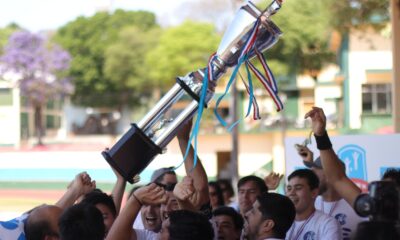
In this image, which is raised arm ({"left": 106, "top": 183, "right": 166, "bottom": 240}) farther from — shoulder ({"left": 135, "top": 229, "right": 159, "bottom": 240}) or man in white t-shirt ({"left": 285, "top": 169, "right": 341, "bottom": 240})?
man in white t-shirt ({"left": 285, "top": 169, "right": 341, "bottom": 240})

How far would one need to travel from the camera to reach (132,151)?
4.22 meters

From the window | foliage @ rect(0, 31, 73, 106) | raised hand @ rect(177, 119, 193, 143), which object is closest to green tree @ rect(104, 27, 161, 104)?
foliage @ rect(0, 31, 73, 106)

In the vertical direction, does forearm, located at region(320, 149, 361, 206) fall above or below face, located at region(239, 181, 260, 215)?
above

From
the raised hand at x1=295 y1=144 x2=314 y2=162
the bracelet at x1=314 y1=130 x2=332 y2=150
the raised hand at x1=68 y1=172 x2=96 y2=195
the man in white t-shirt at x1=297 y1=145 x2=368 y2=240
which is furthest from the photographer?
the raised hand at x1=295 y1=144 x2=314 y2=162

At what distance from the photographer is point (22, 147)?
130 ft

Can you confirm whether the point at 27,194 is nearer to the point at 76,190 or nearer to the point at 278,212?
the point at 76,190

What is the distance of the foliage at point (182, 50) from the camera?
4644 cm

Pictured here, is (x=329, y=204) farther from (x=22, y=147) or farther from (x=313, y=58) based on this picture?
(x=22, y=147)

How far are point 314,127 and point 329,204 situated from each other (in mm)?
998

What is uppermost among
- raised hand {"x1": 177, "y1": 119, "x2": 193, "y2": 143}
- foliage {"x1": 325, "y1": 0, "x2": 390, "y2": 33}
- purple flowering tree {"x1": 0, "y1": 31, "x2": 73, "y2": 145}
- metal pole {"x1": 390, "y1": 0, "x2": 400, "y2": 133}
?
purple flowering tree {"x1": 0, "y1": 31, "x2": 73, "y2": 145}

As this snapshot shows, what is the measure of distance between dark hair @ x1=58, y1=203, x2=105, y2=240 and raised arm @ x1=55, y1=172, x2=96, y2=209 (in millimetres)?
1066

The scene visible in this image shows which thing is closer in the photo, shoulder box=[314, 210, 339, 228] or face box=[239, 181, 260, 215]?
shoulder box=[314, 210, 339, 228]

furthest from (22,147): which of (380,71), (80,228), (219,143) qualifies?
(80,228)

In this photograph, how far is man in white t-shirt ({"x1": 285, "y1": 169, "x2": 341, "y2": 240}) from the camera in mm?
4519
